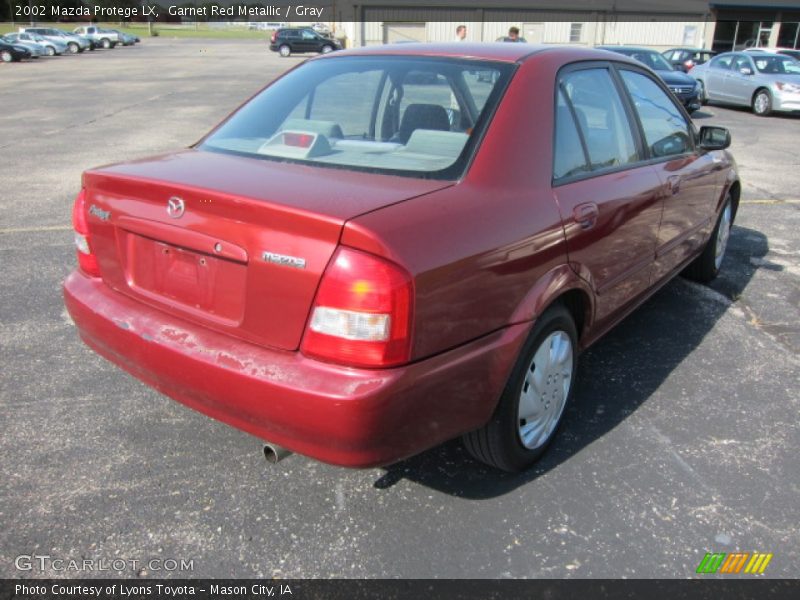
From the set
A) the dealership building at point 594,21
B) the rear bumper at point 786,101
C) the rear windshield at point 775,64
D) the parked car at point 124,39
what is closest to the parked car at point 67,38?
the parked car at point 124,39

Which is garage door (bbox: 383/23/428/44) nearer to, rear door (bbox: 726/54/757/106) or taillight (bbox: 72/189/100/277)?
rear door (bbox: 726/54/757/106)

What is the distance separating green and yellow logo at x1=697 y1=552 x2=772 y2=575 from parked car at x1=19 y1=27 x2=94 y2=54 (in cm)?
5051

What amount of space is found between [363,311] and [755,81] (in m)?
17.8

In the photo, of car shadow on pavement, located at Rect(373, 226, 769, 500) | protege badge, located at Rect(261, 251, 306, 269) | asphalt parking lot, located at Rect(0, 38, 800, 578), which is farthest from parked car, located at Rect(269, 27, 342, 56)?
protege badge, located at Rect(261, 251, 306, 269)

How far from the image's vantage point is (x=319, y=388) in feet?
6.73

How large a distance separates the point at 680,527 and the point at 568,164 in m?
1.50

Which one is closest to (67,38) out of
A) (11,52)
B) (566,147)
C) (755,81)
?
(11,52)

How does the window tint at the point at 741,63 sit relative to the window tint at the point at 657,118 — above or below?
below

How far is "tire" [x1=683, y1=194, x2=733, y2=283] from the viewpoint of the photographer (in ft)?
16.0

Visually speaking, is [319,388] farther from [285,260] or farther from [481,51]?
[481,51]

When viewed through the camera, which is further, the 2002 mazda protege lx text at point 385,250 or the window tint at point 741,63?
the window tint at point 741,63

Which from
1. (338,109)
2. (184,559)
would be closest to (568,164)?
(338,109)

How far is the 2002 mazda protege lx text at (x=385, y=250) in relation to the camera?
6.75ft

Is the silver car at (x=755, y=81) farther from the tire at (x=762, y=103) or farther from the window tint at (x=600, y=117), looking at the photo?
the window tint at (x=600, y=117)
